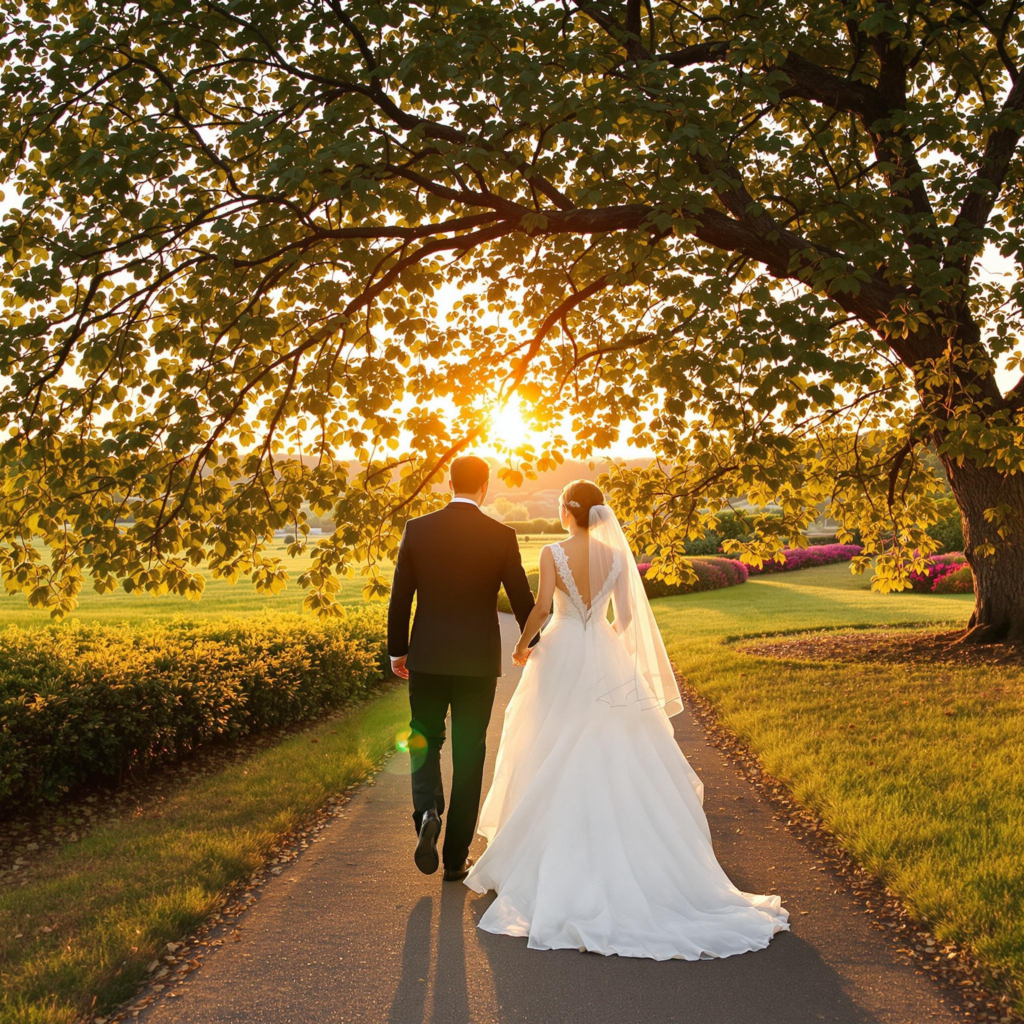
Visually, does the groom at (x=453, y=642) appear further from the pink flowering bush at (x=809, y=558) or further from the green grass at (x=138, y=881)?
the pink flowering bush at (x=809, y=558)

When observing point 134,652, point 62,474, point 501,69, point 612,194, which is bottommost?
point 134,652

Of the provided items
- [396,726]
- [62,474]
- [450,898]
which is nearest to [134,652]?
[62,474]

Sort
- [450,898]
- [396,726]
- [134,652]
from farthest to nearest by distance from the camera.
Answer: [396,726]
[134,652]
[450,898]

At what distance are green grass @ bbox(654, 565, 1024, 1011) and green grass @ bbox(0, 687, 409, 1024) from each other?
12.6 feet

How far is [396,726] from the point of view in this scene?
10.4 metres

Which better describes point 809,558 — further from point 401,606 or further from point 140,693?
point 401,606

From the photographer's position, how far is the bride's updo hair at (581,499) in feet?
18.6

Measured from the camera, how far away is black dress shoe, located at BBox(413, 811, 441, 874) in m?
4.77

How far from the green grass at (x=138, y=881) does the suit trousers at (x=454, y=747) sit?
4.15 feet

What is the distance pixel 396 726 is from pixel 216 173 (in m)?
6.54

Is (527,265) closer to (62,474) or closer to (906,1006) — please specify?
(62,474)

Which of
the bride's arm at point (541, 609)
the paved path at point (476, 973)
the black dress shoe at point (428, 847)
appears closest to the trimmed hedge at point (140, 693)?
the paved path at point (476, 973)

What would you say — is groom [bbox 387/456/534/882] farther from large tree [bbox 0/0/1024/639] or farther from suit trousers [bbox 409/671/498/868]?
large tree [bbox 0/0/1024/639]

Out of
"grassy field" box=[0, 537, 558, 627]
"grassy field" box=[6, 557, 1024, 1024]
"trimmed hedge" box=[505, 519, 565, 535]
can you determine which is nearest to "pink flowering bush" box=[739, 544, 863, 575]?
"grassy field" box=[0, 537, 558, 627]
